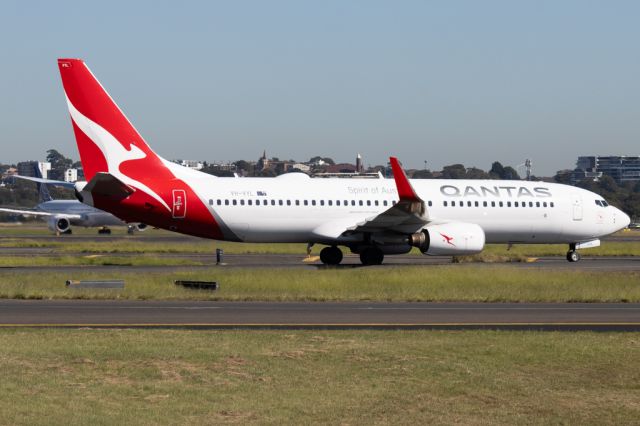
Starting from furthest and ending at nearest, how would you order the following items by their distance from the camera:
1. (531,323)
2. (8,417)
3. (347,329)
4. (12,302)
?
(12,302) < (531,323) < (347,329) < (8,417)

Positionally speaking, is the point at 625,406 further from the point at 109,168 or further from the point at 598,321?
the point at 109,168

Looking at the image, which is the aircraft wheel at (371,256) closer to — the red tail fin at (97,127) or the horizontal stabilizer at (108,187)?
the red tail fin at (97,127)

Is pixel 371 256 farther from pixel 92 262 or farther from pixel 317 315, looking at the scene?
pixel 317 315

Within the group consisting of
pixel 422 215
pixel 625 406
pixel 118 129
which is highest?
pixel 118 129

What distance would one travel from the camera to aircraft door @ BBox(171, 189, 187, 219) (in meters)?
38.2

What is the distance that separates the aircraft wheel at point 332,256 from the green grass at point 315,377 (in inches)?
857

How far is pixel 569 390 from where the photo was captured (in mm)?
14438

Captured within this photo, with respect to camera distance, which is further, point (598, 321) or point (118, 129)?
point (118, 129)

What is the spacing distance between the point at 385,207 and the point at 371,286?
1192 centimetres

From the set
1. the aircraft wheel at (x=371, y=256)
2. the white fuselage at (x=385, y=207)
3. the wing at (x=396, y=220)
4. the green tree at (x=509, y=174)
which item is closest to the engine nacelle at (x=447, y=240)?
the wing at (x=396, y=220)

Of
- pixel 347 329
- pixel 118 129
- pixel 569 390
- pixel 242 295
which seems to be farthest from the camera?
pixel 118 129

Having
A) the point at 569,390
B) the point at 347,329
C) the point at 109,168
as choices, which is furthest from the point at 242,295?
the point at 569,390

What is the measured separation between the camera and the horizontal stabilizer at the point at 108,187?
36344 millimetres

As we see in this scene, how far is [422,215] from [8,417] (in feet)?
92.3
